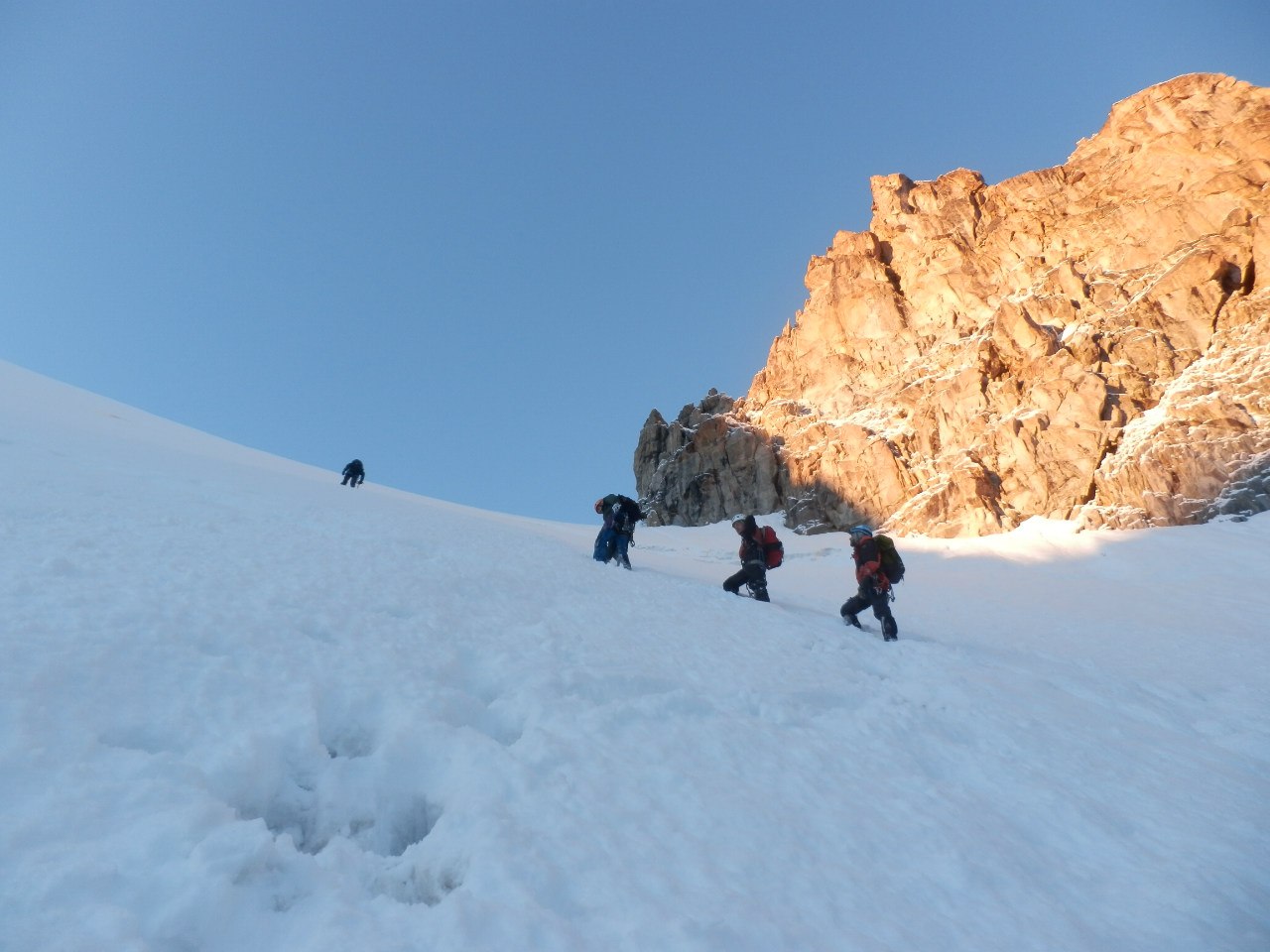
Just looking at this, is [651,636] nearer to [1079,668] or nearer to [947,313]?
[1079,668]

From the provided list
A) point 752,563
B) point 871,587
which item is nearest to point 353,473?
point 752,563

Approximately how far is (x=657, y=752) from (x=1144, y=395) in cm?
4776

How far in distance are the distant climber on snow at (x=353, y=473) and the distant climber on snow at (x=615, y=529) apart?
50.9ft

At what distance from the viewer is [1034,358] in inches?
1781

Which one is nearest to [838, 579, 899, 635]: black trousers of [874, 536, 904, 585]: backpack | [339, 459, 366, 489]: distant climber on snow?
[874, 536, 904, 585]: backpack

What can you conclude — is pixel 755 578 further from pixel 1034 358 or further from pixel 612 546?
pixel 1034 358

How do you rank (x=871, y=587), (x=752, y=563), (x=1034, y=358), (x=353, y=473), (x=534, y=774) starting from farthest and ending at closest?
(x=1034, y=358) < (x=353, y=473) < (x=752, y=563) < (x=871, y=587) < (x=534, y=774)

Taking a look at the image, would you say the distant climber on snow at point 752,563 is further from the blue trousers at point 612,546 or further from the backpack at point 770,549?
the blue trousers at point 612,546

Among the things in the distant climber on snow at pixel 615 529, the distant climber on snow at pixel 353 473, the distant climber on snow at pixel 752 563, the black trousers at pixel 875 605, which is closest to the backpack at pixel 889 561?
the black trousers at pixel 875 605

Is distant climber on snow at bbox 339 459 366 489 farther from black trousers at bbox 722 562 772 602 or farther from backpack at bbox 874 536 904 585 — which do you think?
backpack at bbox 874 536 904 585

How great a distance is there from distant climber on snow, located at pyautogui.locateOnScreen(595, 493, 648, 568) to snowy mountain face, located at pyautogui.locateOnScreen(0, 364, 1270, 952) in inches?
218

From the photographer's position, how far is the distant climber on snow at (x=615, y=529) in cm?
1513

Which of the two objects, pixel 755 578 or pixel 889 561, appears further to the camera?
pixel 755 578

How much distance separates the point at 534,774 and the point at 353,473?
25.2m
